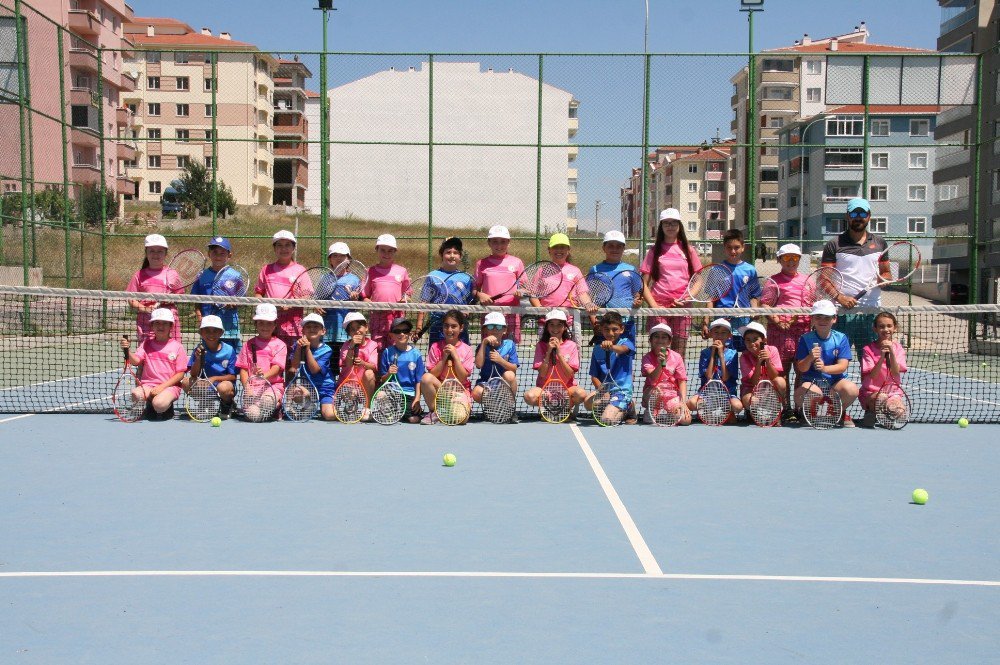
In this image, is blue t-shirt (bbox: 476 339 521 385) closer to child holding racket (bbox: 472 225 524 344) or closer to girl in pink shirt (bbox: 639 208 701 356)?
child holding racket (bbox: 472 225 524 344)

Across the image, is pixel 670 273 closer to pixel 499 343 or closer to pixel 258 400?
pixel 499 343

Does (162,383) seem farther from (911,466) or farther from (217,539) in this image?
(911,466)

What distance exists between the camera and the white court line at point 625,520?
13.9 feet

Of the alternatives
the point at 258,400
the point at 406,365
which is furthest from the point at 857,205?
the point at 258,400

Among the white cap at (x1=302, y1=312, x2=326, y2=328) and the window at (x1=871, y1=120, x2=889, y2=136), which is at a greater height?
the window at (x1=871, y1=120, x2=889, y2=136)

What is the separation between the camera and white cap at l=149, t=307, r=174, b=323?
848 centimetres

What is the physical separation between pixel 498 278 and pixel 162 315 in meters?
2.79

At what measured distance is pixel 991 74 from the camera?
22328 millimetres

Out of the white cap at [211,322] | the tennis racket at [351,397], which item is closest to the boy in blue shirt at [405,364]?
the tennis racket at [351,397]

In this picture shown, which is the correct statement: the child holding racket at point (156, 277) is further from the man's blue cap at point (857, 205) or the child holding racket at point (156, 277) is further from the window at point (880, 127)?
the window at point (880, 127)

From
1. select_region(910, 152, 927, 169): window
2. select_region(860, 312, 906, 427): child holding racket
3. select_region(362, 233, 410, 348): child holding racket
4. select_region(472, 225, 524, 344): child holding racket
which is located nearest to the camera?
select_region(860, 312, 906, 427): child holding racket

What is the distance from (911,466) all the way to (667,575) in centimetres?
321

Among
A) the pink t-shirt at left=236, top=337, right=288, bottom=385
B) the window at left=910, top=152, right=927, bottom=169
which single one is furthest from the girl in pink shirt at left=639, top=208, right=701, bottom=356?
the window at left=910, top=152, right=927, bottom=169

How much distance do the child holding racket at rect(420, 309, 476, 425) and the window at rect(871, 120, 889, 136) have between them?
171 ft
